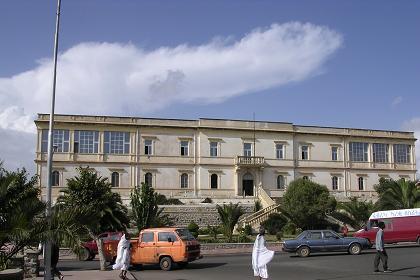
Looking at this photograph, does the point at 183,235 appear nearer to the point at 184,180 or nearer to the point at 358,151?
the point at 184,180

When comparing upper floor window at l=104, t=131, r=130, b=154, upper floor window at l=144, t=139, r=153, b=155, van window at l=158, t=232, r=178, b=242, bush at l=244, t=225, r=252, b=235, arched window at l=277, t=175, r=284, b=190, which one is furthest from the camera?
arched window at l=277, t=175, r=284, b=190

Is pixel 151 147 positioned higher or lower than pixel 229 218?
higher

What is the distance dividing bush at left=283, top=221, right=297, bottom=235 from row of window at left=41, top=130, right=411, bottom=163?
20900 millimetres

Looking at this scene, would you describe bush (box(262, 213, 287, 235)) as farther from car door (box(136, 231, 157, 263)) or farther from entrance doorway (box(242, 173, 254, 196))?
car door (box(136, 231, 157, 263))

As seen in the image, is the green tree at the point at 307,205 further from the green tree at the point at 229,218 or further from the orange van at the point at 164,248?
the orange van at the point at 164,248

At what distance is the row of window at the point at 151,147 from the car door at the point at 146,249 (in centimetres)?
3970

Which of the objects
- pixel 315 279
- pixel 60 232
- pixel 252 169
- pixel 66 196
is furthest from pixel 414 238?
pixel 252 169

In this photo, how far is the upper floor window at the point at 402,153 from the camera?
241 ft

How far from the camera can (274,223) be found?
47.1 m

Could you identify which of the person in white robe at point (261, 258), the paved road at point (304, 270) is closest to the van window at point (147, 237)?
the paved road at point (304, 270)

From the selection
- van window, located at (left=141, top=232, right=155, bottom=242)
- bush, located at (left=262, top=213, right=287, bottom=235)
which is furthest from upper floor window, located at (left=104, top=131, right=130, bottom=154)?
van window, located at (left=141, top=232, right=155, bottom=242)

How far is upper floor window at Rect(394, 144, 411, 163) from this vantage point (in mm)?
73500

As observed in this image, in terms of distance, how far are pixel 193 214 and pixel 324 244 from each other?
2671 cm

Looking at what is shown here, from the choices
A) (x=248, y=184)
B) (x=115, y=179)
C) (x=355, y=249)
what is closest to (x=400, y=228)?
(x=355, y=249)
